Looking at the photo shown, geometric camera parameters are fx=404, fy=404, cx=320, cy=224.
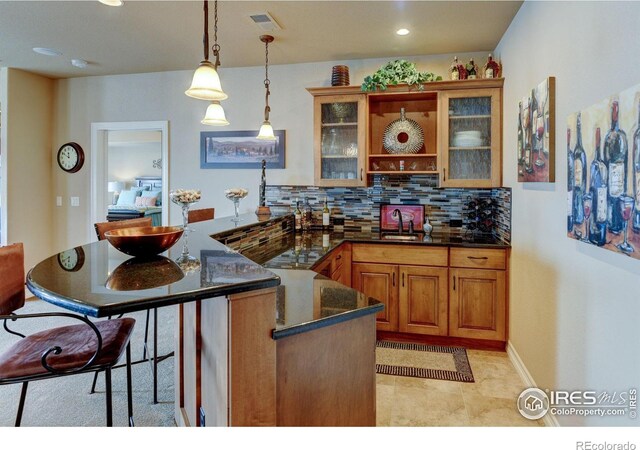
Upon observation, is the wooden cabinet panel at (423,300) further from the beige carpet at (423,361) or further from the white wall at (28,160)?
the white wall at (28,160)

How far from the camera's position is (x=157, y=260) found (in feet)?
5.24

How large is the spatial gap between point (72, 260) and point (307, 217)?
2.79 meters

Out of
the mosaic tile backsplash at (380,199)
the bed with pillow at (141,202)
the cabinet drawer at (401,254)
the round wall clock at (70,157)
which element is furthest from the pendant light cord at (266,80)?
the bed with pillow at (141,202)

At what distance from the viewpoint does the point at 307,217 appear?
4.24 metres

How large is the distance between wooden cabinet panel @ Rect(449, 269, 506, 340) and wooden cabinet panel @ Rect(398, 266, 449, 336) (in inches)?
2.6

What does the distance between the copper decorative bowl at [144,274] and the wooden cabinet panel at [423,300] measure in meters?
2.28

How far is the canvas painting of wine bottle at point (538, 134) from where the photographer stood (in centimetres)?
217

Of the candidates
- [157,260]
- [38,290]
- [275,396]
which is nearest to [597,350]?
[275,396]

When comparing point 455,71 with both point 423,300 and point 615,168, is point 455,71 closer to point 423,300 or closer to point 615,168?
point 423,300

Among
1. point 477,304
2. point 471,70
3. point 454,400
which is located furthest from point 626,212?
point 471,70

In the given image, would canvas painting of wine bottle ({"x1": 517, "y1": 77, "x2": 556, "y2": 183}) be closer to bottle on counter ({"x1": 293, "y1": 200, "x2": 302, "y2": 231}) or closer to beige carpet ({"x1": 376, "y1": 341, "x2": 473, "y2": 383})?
beige carpet ({"x1": 376, "y1": 341, "x2": 473, "y2": 383})

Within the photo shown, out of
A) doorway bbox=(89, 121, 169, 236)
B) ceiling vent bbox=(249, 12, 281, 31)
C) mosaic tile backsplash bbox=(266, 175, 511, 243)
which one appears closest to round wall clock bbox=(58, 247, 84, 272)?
ceiling vent bbox=(249, 12, 281, 31)

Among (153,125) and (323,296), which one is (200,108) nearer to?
(153,125)
